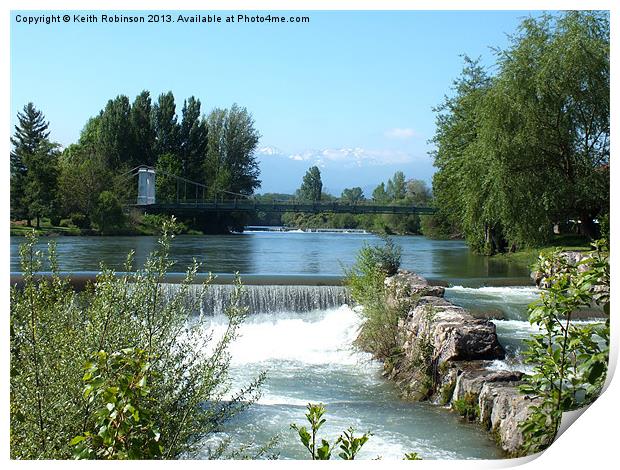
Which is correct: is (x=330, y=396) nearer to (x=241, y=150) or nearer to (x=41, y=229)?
(x=241, y=150)

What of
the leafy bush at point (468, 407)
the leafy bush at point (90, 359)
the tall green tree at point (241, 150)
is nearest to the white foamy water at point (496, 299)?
the leafy bush at point (468, 407)

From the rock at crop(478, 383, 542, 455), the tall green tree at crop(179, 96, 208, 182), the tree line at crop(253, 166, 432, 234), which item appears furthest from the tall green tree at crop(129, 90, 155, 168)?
the rock at crop(478, 383, 542, 455)

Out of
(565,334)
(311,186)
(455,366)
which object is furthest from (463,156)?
(565,334)

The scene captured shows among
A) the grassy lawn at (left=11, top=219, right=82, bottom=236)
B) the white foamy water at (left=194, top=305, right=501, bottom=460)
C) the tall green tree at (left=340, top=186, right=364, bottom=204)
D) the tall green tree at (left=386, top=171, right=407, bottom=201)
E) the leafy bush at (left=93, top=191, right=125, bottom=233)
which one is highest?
the tall green tree at (left=386, top=171, right=407, bottom=201)

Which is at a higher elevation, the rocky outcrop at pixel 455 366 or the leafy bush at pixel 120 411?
the leafy bush at pixel 120 411

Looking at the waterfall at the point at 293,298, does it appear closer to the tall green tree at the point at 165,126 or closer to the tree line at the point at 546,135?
the tree line at the point at 546,135

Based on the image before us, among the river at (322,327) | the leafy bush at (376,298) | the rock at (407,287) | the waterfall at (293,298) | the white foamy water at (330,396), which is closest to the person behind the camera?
the white foamy water at (330,396)

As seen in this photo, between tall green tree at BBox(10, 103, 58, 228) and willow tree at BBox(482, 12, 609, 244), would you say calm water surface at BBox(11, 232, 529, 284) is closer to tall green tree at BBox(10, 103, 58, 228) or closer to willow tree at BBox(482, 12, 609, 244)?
tall green tree at BBox(10, 103, 58, 228)
